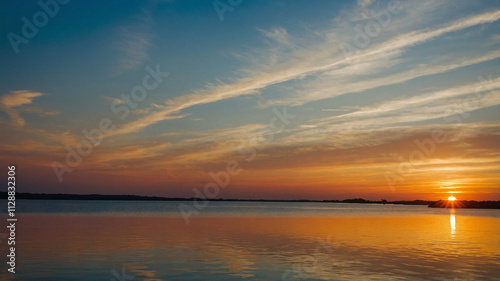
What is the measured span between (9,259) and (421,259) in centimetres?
2819

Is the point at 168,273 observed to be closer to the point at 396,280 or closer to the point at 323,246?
the point at 396,280

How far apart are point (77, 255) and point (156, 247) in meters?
6.72

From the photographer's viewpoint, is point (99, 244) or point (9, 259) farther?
point (99, 244)

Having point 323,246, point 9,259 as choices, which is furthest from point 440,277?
point 9,259

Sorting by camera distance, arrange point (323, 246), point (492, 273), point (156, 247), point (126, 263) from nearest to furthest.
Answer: point (492, 273) → point (126, 263) → point (156, 247) → point (323, 246)

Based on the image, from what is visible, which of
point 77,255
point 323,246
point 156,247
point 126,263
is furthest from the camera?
point 323,246

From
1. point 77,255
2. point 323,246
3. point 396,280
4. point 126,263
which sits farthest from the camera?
point 323,246

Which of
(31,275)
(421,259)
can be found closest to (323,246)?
(421,259)

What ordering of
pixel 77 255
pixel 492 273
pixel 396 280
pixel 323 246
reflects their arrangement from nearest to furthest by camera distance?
pixel 396 280
pixel 492 273
pixel 77 255
pixel 323 246

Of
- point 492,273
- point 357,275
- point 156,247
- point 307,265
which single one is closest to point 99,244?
point 156,247

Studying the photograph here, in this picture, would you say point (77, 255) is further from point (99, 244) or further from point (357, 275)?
point (357, 275)

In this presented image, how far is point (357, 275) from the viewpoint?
2370 cm

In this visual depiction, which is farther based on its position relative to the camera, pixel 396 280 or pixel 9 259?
pixel 9 259

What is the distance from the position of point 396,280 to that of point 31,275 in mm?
19848
